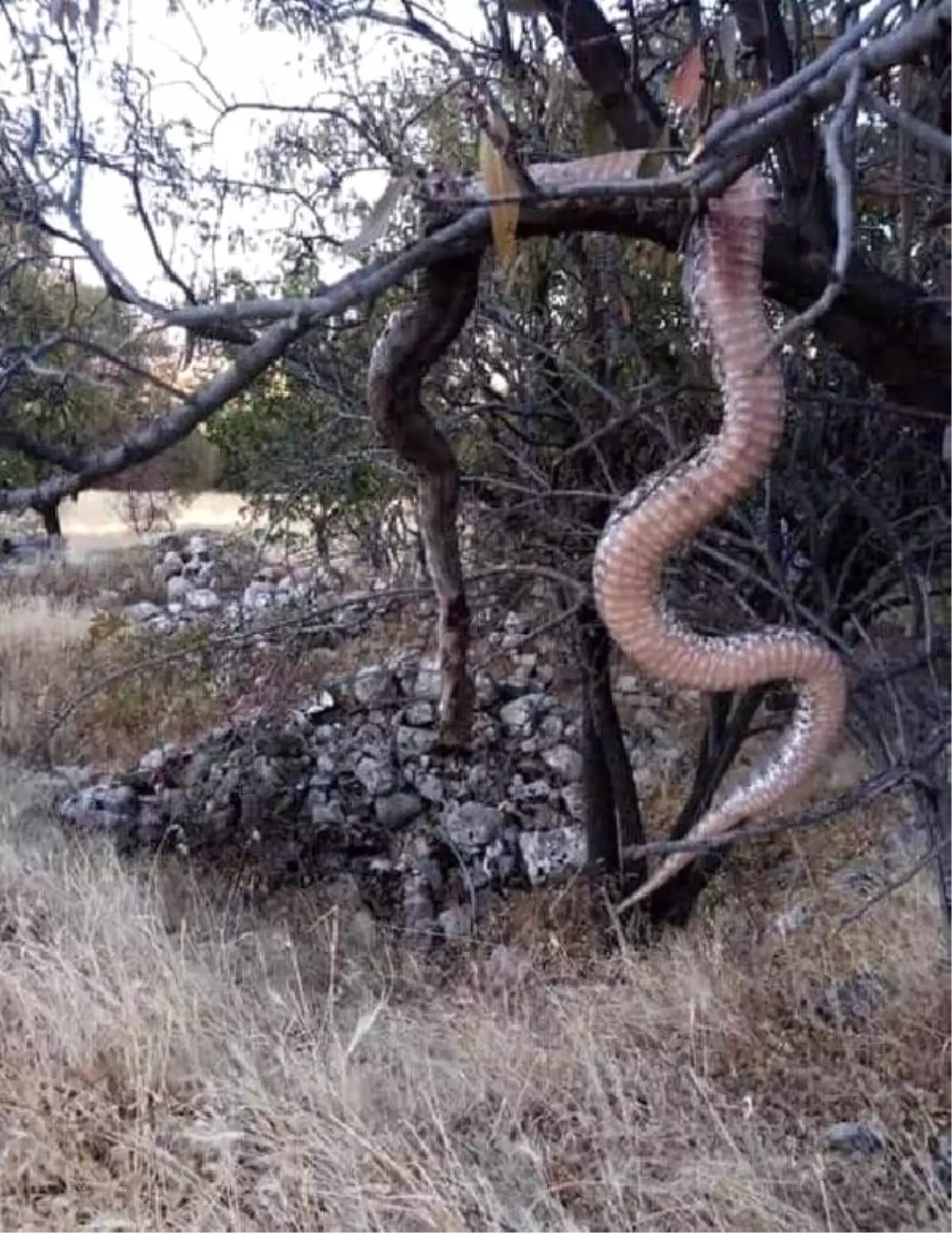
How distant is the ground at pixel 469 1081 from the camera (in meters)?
2.59

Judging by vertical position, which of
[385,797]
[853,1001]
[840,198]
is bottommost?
[385,797]

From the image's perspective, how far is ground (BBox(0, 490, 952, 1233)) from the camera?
2.59m

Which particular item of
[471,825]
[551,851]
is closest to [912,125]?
[551,851]

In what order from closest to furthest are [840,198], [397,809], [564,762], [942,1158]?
1. [840,198]
2. [942,1158]
3. [397,809]
4. [564,762]

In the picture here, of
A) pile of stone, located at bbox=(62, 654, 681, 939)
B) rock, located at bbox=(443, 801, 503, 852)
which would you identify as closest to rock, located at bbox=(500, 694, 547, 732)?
pile of stone, located at bbox=(62, 654, 681, 939)

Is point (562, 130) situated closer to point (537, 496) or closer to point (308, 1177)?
point (537, 496)

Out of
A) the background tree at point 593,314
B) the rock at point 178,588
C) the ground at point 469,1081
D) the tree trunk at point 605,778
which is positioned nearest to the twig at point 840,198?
the background tree at point 593,314

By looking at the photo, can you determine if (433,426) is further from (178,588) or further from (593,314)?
(178,588)

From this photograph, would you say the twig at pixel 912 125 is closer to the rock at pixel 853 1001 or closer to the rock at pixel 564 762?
the rock at pixel 853 1001

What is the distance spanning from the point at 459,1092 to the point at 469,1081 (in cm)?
6

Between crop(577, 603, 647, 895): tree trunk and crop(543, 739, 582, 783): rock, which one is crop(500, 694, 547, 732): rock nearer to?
crop(543, 739, 582, 783): rock

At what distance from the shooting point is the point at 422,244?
148 cm

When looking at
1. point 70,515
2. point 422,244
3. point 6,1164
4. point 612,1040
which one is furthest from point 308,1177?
point 70,515

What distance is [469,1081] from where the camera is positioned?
3.16m
